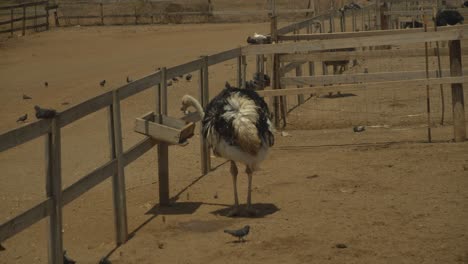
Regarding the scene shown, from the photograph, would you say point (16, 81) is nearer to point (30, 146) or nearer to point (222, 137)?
point (30, 146)

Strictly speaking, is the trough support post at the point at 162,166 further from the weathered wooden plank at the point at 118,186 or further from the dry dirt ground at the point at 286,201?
the weathered wooden plank at the point at 118,186

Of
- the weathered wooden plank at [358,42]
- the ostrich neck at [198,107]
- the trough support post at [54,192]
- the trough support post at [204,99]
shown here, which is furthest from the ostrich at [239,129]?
the weathered wooden plank at [358,42]

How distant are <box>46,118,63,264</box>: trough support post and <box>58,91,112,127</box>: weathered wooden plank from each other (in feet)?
0.89

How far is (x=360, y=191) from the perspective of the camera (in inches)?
365

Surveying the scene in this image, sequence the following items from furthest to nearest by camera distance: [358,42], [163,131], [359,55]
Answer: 1. [359,55]
2. [358,42]
3. [163,131]

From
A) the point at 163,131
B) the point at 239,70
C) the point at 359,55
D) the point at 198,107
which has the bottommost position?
the point at 163,131

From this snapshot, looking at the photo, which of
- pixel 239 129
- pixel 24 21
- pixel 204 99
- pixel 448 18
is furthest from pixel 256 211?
pixel 24 21

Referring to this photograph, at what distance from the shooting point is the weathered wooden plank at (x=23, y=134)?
5.84 metres

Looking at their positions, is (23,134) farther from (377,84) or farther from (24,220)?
(377,84)

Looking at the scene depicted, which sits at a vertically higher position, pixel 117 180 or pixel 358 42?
pixel 358 42

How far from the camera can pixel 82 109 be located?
24.0ft

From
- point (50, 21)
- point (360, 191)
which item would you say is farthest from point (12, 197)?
point (50, 21)

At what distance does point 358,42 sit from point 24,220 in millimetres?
7306

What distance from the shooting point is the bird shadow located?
28.3ft
